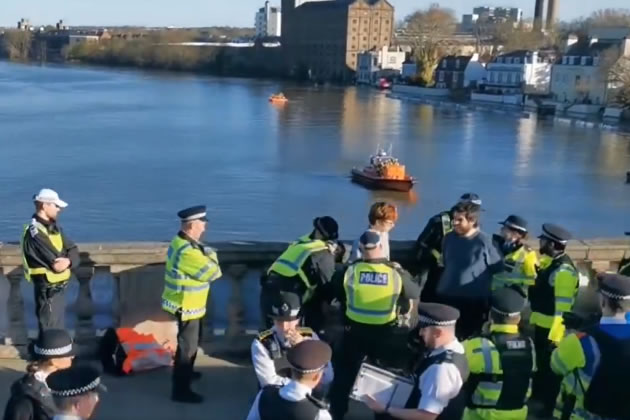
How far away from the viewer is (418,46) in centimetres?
13675

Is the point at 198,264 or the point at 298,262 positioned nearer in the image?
the point at 198,264

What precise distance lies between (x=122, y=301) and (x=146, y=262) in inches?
13.7

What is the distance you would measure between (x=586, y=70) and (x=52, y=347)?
95.6m

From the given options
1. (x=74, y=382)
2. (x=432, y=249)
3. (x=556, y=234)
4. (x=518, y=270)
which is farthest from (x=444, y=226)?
(x=74, y=382)

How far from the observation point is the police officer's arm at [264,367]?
14.3 ft

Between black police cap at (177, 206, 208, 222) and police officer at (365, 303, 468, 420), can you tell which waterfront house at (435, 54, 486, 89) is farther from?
police officer at (365, 303, 468, 420)

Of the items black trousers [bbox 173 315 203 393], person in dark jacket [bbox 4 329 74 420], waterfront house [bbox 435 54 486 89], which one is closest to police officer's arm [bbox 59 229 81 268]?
black trousers [bbox 173 315 203 393]

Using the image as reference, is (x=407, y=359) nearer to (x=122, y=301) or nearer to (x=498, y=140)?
(x=122, y=301)

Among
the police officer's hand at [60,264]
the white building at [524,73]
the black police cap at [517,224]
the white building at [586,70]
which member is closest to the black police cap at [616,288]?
the black police cap at [517,224]

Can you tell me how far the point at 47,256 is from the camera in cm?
576

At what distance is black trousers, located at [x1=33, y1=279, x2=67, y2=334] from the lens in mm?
5902

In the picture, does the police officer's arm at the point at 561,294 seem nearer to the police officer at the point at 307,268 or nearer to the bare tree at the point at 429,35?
the police officer at the point at 307,268

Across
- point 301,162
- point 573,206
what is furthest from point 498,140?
point 573,206

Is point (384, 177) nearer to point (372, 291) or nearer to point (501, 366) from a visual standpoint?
point (372, 291)
